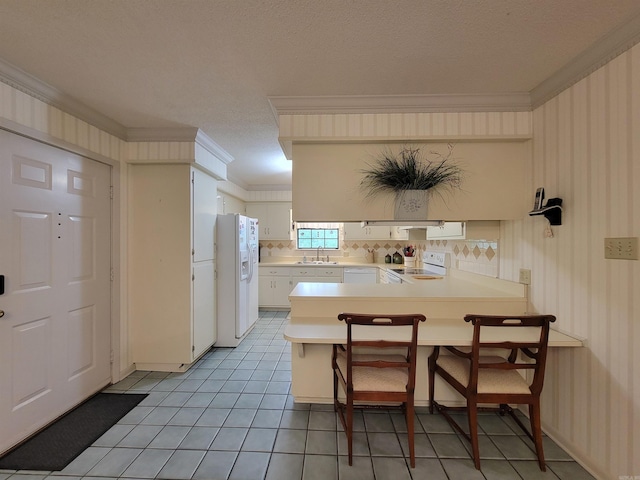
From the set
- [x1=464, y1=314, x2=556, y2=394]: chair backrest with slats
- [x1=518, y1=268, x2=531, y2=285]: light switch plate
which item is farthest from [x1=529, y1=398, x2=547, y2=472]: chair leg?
[x1=518, y1=268, x2=531, y2=285]: light switch plate

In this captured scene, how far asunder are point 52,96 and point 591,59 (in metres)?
3.52

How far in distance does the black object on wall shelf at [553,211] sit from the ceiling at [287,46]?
33.6 inches

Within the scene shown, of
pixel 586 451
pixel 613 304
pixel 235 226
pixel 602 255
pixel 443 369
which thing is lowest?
→ pixel 586 451

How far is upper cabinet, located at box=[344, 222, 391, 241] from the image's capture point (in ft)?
17.8

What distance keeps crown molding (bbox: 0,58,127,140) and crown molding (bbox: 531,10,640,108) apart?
346 centimetres

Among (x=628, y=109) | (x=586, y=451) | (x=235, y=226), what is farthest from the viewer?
(x=235, y=226)

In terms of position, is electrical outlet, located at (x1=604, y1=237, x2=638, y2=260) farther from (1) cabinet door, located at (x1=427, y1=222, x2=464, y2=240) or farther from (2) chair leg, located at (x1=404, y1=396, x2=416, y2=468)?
(2) chair leg, located at (x1=404, y1=396, x2=416, y2=468)

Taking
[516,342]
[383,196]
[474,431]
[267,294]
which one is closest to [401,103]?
[383,196]

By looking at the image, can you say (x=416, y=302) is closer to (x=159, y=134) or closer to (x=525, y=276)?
(x=525, y=276)

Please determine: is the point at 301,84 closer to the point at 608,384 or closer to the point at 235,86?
the point at 235,86

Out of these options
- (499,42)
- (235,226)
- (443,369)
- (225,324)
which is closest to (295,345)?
(443,369)

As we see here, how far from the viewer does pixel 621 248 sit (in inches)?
57.8

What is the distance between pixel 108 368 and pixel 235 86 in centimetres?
271

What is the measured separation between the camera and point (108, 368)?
2.58 meters
